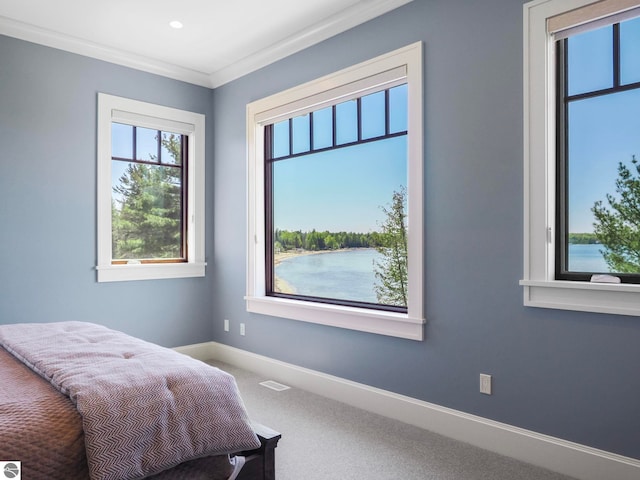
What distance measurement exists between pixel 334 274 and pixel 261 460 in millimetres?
2033

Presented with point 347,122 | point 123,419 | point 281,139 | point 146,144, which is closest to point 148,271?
point 146,144

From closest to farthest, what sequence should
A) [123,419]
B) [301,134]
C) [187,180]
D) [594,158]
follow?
[123,419], [594,158], [301,134], [187,180]

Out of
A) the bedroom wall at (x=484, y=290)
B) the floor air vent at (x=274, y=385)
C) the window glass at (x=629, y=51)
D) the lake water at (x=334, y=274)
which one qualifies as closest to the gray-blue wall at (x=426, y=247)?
the bedroom wall at (x=484, y=290)

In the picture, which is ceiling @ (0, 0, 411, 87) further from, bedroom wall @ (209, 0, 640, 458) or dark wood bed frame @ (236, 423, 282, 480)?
dark wood bed frame @ (236, 423, 282, 480)

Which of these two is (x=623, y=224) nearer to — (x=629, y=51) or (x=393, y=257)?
(x=629, y=51)

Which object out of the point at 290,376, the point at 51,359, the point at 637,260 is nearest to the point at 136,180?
the point at 290,376

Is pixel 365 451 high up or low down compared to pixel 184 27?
down

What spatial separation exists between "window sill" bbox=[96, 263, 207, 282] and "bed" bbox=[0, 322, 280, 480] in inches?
76.2

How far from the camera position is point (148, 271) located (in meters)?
4.18

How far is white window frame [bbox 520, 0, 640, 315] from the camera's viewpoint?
7.81 feet

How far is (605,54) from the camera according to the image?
2.31m

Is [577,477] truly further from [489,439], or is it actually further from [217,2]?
[217,2]

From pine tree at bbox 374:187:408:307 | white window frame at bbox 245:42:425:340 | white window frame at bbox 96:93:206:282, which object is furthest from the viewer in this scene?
white window frame at bbox 96:93:206:282

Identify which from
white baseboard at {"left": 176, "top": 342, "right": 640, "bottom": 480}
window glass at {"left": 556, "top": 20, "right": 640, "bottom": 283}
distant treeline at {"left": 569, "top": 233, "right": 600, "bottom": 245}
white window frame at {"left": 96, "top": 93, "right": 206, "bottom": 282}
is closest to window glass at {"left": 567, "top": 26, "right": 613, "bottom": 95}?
window glass at {"left": 556, "top": 20, "right": 640, "bottom": 283}
